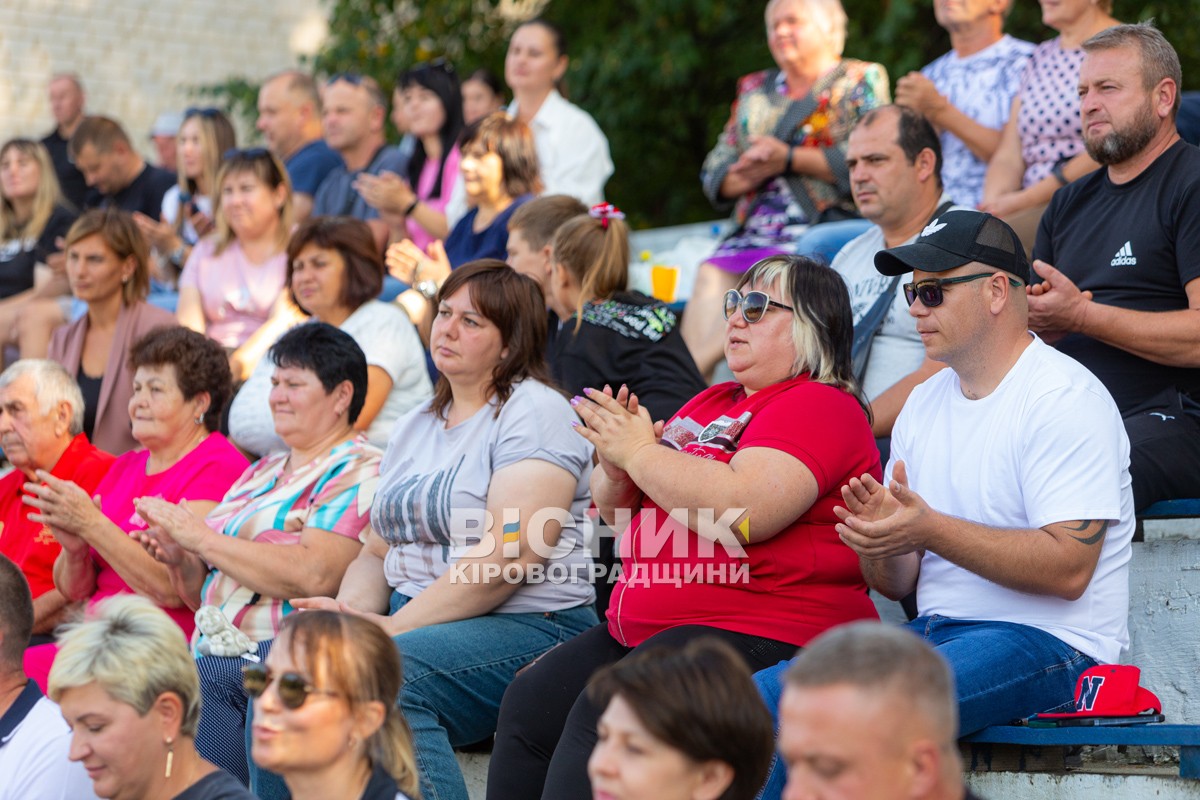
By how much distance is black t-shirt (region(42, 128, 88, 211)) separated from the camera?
10.0m

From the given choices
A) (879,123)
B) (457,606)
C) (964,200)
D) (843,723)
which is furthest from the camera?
(964,200)

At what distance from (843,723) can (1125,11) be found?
26.6ft

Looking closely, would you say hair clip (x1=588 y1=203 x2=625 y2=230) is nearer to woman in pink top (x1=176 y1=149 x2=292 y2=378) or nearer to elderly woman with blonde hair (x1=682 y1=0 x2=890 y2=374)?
elderly woman with blonde hair (x1=682 y1=0 x2=890 y2=374)

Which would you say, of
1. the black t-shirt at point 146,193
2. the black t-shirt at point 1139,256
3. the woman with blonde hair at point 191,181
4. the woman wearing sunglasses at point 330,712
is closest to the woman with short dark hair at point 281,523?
the woman wearing sunglasses at point 330,712

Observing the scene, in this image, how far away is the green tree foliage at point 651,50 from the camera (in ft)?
30.7

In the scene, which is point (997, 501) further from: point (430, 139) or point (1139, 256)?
point (430, 139)

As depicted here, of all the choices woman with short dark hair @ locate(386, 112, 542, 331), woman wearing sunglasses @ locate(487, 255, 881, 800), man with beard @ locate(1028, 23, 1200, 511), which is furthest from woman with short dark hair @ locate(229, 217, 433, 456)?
man with beard @ locate(1028, 23, 1200, 511)

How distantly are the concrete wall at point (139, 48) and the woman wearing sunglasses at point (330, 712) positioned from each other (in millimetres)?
12040

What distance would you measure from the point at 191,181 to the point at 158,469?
3534 millimetres

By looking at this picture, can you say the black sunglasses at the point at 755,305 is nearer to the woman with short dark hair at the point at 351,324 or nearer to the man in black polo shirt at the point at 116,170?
the woman with short dark hair at the point at 351,324

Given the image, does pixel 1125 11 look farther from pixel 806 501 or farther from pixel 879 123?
pixel 806 501

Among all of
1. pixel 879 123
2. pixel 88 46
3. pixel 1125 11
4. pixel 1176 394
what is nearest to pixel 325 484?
pixel 879 123

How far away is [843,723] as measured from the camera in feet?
6.84

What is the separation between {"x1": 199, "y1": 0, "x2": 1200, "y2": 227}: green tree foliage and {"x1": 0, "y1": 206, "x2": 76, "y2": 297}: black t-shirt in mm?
3419
